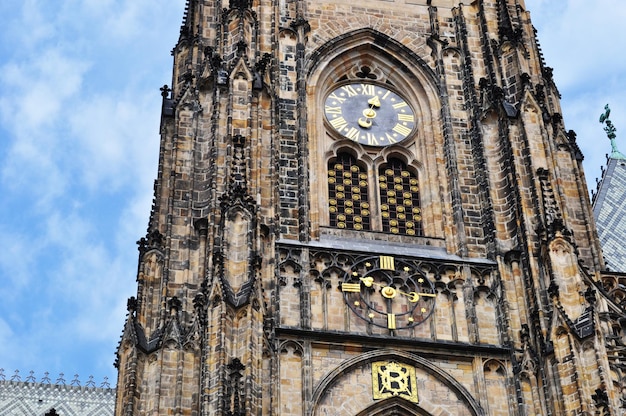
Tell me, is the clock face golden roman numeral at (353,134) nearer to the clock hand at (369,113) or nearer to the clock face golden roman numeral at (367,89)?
the clock hand at (369,113)

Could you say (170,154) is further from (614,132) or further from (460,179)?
(614,132)

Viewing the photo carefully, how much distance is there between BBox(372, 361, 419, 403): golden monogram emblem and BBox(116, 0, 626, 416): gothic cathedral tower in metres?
0.04

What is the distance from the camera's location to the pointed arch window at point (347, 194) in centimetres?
3186

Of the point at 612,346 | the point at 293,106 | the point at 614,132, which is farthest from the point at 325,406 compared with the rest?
the point at 614,132

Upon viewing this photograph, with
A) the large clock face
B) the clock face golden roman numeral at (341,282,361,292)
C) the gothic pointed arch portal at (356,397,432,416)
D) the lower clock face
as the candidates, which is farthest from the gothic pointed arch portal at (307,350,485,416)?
the large clock face

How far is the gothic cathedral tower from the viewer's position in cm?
2773

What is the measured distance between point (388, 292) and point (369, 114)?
17.3 feet

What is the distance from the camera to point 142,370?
2750 cm

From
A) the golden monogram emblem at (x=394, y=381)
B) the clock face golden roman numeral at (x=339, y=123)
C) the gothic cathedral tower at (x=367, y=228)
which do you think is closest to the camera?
the gothic cathedral tower at (x=367, y=228)

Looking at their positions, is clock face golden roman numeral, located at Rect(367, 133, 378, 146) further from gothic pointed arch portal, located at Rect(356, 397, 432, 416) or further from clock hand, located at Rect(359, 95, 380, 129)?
gothic pointed arch portal, located at Rect(356, 397, 432, 416)

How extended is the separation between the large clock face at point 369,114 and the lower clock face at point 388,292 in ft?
12.7

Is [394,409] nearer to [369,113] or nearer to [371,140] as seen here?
[371,140]

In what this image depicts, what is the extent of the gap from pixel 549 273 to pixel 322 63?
772 cm

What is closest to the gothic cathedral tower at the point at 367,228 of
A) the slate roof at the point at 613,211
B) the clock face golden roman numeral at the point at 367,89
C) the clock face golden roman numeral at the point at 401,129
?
the clock face golden roman numeral at the point at 367,89
